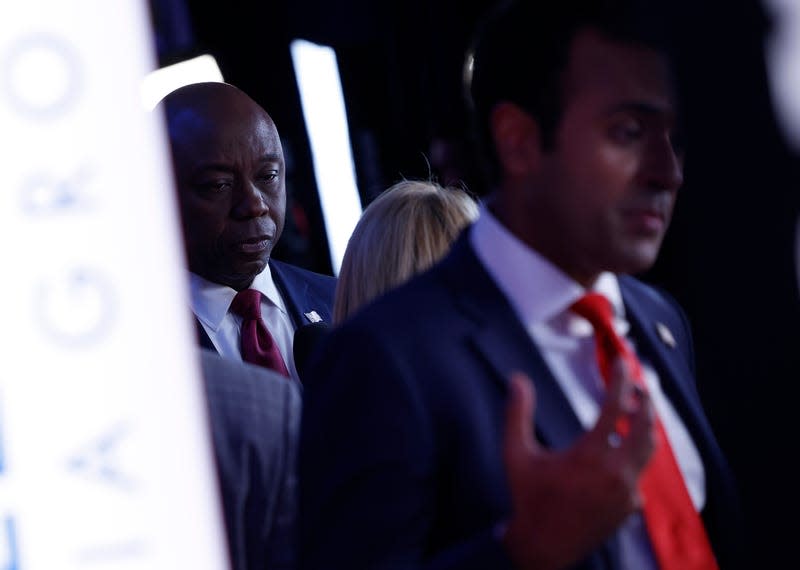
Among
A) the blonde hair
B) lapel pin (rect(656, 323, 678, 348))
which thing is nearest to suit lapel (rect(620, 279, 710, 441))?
lapel pin (rect(656, 323, 678, 348))

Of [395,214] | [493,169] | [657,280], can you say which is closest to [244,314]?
[395,214]

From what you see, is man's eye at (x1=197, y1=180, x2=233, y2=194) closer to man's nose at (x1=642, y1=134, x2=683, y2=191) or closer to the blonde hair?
the blonde hair

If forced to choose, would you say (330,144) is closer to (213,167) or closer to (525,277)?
(213,167)

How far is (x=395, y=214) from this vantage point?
74.9 inches

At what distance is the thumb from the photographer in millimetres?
962

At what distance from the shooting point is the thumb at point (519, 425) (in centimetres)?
96

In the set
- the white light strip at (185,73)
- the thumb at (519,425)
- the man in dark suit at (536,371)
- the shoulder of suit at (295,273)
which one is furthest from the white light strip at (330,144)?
the thumb at (519,425)

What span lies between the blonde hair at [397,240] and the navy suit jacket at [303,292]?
0.56 metres

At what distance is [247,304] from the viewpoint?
243 centimetres

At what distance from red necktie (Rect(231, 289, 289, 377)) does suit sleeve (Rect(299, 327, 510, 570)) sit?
1.16 m

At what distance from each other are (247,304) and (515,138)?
127 cm

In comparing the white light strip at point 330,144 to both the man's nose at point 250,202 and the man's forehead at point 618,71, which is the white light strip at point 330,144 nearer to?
the man's nose at point 250,202

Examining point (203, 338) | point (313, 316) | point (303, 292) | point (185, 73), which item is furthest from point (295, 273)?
point (185, 73)

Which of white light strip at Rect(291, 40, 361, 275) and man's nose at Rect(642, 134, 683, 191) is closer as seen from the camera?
man's nose at Rect(642, 134, 683, 191)
